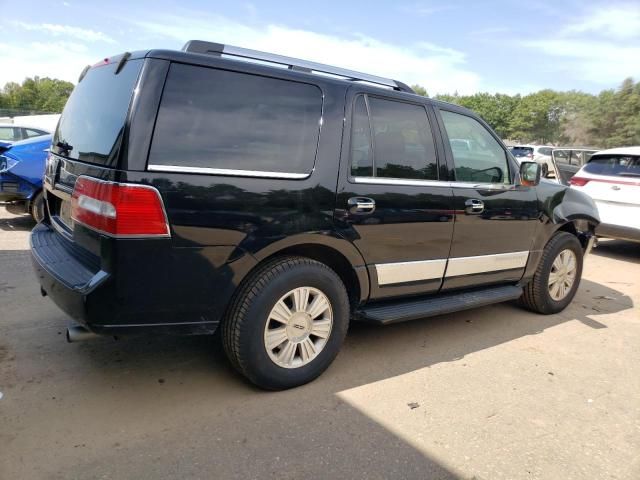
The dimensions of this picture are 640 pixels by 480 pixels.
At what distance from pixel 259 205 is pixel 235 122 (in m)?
0.49

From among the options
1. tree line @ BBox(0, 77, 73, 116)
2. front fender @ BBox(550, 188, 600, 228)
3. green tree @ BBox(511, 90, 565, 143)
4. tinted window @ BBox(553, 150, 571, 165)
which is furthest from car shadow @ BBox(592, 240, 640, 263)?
green tree @ BBox(511, 90, 565, 143)

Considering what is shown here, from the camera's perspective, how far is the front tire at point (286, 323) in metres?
2.84

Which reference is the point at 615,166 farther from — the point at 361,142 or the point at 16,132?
the point at 16,132

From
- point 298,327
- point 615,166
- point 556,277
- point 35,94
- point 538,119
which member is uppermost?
point 538,119

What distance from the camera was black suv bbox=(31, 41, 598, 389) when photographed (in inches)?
98.3

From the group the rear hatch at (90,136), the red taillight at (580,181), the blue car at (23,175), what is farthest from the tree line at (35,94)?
the rear hatch at (90,136)

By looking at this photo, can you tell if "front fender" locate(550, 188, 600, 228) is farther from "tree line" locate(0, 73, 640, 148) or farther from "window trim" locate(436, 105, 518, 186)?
"tree line" locate(0, 73, 640, 148)

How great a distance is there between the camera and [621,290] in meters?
6.11

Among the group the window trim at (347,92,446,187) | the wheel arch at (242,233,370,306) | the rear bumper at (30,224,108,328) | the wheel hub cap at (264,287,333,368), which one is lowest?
the wheel hub cap at (264,287,333,368)

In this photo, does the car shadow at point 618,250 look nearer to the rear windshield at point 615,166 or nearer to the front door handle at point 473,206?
the rear windshield at point 615,166

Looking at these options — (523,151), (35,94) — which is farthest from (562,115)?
(35,94)

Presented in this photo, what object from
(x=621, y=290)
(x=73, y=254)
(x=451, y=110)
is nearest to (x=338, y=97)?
(x=451, y=110)

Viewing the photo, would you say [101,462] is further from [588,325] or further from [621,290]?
[621,290]

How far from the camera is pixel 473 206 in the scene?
3861 millimetres
